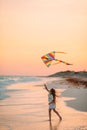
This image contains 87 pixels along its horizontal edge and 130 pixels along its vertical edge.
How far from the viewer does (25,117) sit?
500 inches

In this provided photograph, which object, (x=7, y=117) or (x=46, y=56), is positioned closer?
(x=7, y=117)

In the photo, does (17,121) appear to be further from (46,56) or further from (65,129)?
(46,56)

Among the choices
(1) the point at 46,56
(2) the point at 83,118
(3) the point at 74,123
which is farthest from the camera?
(1) the point at 46,56

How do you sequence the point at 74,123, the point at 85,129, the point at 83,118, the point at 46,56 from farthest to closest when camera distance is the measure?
the point at 46,56, the point at 83,118, the point at 74,123, the point at 85,129

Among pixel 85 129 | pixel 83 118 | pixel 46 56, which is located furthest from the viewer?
pixel 46 56

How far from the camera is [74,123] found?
11367 millimetres

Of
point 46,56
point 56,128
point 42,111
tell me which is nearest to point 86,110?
point 42,111

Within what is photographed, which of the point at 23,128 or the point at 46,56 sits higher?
the point at 46,56

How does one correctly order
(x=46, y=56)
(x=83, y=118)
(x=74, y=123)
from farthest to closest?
(x=46, y=56) → (x=83, y=118) → (x=74, y=123)

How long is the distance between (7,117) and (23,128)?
242 cm

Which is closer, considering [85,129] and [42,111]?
[85,129]

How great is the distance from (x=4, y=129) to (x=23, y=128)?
53 cm

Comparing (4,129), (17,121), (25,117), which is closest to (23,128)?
(4,129)

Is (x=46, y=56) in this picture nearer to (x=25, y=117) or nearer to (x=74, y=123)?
(x=25, y=117)
